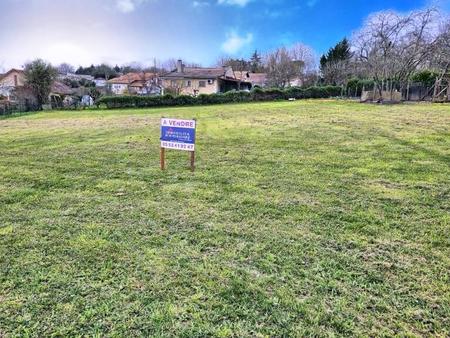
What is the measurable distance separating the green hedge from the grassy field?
929 inches

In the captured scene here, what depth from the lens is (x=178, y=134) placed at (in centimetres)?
574

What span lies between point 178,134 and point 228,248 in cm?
301

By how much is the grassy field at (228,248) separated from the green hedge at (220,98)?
23.6 meters

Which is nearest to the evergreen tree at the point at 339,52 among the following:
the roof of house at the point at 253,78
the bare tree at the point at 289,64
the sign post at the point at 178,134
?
the bare tree at the point at 289,64

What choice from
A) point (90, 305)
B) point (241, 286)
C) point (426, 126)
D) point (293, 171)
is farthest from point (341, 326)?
point (426, 126)

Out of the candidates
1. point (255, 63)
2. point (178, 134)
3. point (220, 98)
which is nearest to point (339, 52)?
point (220, 98)

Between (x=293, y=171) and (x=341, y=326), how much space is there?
3.92m

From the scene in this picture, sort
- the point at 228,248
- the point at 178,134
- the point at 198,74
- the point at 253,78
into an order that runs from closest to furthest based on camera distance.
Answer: the point at 228,248 → the point at 178,134 → the point at 198,74 → the point at 253,78

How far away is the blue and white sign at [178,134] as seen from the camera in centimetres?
566

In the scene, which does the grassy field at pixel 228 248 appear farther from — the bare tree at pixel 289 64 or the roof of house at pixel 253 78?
the roof of house at pixel 253 78

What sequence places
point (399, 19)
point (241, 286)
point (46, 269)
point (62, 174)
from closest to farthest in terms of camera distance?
point (241, 286)
point (46, 269)
point (62, 174)
point (399, 19)

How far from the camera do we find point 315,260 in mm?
3002

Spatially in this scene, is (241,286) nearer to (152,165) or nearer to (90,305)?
(90,305)

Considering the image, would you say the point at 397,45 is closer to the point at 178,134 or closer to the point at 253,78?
the point at 178,134
